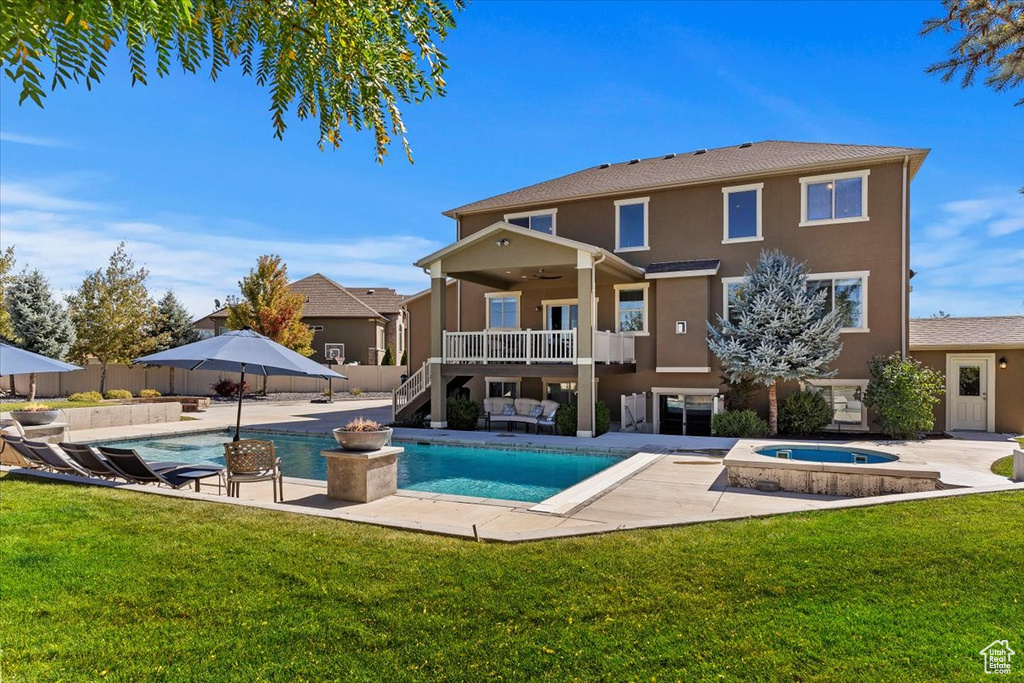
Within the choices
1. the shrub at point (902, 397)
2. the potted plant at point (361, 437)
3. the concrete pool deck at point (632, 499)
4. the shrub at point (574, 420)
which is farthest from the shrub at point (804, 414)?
the potted plant at point (361, 437)

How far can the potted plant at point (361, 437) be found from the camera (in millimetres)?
8578

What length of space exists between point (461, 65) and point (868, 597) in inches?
205

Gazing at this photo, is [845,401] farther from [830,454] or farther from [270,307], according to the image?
[270,307]

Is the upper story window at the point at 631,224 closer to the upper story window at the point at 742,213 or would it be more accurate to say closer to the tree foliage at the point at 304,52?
the upper story window at the point at 742,213

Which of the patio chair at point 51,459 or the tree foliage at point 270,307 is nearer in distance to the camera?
the patio chair at point 51,459

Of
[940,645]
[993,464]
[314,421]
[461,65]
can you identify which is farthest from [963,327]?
[314,421]

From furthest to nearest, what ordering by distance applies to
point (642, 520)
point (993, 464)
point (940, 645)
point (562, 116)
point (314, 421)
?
point (314, 421), point (562, 116), point (993, 464), point (642, 520), point (940, 645)

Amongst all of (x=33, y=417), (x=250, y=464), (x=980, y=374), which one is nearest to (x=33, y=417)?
(x=33, y=417)

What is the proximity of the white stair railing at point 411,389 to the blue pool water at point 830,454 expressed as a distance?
11188mm

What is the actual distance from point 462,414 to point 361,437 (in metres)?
9.59

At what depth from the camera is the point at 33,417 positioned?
46.1 ft

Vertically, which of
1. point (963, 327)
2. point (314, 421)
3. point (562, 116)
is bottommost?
point (314, 421)

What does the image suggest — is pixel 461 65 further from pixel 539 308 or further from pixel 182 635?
pixel 539 308

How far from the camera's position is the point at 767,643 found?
3939 mm
